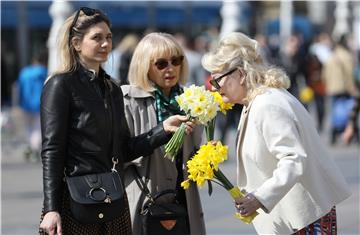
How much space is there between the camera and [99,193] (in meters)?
3.98

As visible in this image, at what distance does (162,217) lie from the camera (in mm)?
4473

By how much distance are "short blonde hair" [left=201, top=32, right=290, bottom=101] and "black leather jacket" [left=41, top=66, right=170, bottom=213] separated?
1.77 feet

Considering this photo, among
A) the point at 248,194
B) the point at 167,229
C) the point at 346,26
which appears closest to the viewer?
the point at 248,194

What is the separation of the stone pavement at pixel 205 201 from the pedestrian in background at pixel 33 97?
0.26 meters

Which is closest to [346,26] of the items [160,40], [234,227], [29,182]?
[29,182]

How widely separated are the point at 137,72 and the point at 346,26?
79.0 ft

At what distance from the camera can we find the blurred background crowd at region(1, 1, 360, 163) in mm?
14073

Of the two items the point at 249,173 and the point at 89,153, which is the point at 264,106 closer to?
the point at 249,173

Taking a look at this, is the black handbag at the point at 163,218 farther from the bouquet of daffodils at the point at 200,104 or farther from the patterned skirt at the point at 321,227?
the patterned skirt at the point at 321,227

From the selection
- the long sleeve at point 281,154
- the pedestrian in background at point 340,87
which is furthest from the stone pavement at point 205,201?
the long sleeve at point 281,154

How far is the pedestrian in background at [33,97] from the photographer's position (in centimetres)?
1359

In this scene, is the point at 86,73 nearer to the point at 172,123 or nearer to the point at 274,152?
the point at 172,123

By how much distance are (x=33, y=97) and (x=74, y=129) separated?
9951 mm

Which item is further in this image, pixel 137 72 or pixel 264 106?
pixel 137 72
